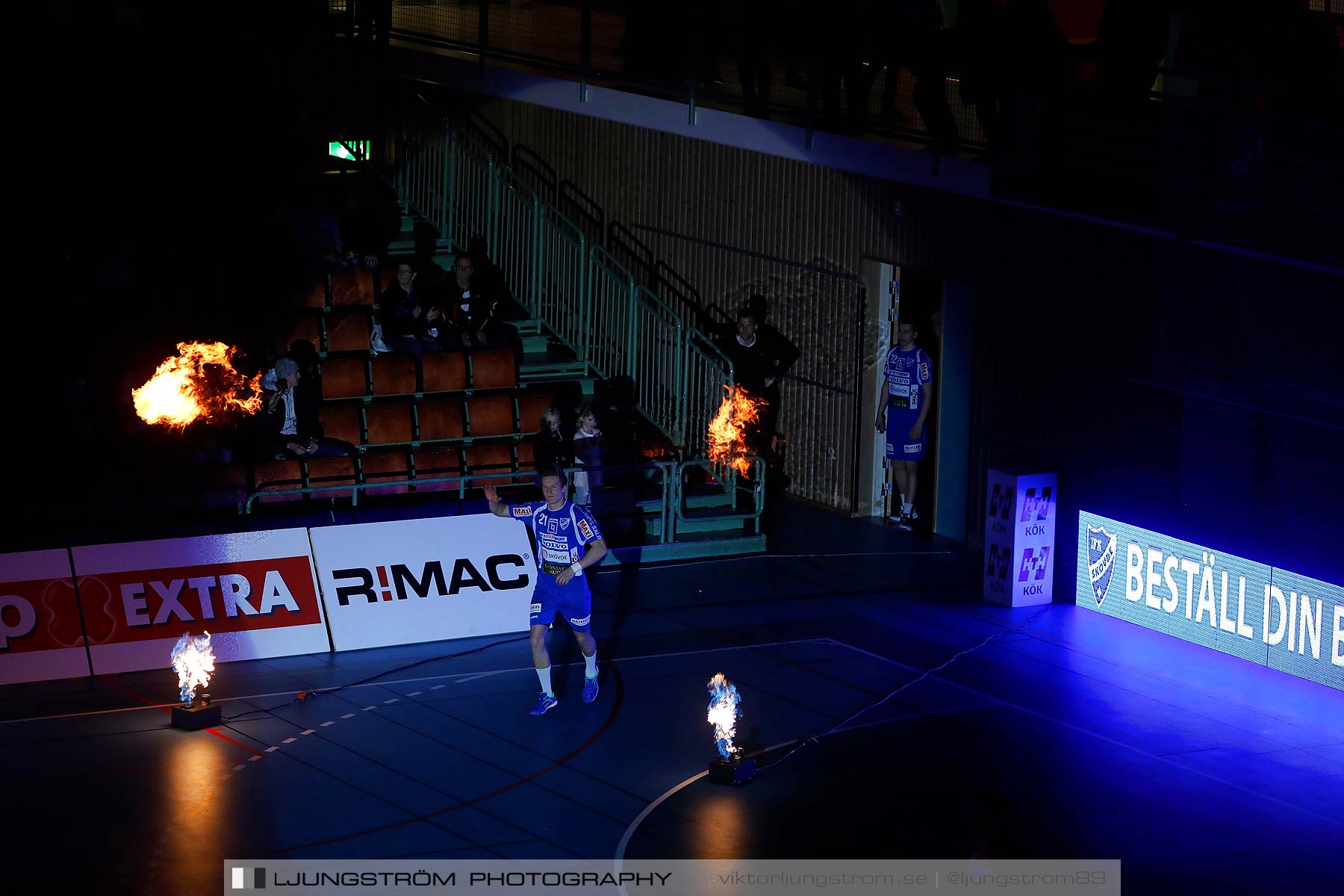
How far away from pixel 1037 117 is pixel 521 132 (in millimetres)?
10677

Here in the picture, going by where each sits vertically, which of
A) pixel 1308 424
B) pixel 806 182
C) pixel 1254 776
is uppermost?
pixel 806 182

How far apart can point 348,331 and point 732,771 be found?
9.99 metres

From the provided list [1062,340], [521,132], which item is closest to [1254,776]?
[1062,340]

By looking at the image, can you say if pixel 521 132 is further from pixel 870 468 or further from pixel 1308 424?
pixel 1308 424

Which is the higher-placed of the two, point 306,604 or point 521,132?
point 521,132

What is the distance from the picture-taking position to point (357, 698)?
14.5 meters

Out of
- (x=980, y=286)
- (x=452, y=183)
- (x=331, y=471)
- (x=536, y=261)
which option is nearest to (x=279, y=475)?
(x=331, y=471)

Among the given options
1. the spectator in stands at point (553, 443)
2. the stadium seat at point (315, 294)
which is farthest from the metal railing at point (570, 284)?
the stadium seat at point (315, 294)

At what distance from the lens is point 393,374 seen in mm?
20047

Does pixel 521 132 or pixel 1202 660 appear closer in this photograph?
pixel 1202 660

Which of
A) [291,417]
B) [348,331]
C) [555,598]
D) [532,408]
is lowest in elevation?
[555,598]

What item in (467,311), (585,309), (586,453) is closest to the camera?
(586,453)

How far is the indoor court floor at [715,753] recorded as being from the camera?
37.8 feet

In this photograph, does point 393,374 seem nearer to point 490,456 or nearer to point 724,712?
point 490,456
